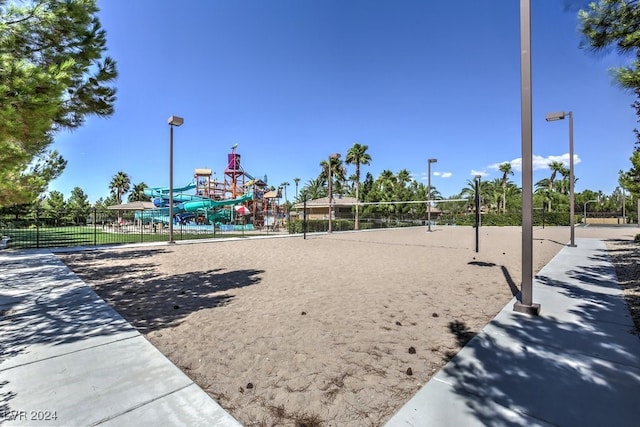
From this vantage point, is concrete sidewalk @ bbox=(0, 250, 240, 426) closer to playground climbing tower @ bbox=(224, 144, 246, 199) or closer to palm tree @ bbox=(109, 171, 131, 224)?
→ playground climbing tower @ bbox=(224, 144, 246, 199)

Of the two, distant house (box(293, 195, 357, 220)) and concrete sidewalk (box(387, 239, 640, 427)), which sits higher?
distant house (box(293, 195, 357, 220))

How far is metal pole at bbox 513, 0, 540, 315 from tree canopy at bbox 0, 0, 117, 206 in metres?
6.31

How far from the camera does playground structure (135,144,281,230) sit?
3744 cm

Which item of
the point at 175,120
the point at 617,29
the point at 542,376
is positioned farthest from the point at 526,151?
the point at 175,120

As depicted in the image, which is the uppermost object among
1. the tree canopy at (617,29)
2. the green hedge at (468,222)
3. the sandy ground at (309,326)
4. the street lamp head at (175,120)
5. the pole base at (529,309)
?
the street lamp head at (175,120)

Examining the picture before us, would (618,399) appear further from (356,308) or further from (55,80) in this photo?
(55,80)

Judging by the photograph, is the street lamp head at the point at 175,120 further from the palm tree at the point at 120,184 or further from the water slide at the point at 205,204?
the palm tree at the point at 120,184

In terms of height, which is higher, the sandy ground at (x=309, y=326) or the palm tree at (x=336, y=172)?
the palm tree at (x=336, y=172)

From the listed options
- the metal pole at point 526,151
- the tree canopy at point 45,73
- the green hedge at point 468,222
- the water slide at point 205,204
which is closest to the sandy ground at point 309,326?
the metal pole at point 526,151

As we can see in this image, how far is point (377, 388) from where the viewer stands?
2.84 m

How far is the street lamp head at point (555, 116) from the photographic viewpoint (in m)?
11.7

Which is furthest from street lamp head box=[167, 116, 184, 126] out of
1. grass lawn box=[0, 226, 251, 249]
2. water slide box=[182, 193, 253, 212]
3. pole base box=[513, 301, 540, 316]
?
water slide box=[182, 193, 253, 212]

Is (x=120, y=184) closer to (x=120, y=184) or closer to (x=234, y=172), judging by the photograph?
(x=120, y=184)

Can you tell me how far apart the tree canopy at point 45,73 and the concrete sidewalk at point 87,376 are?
2.28 meters
